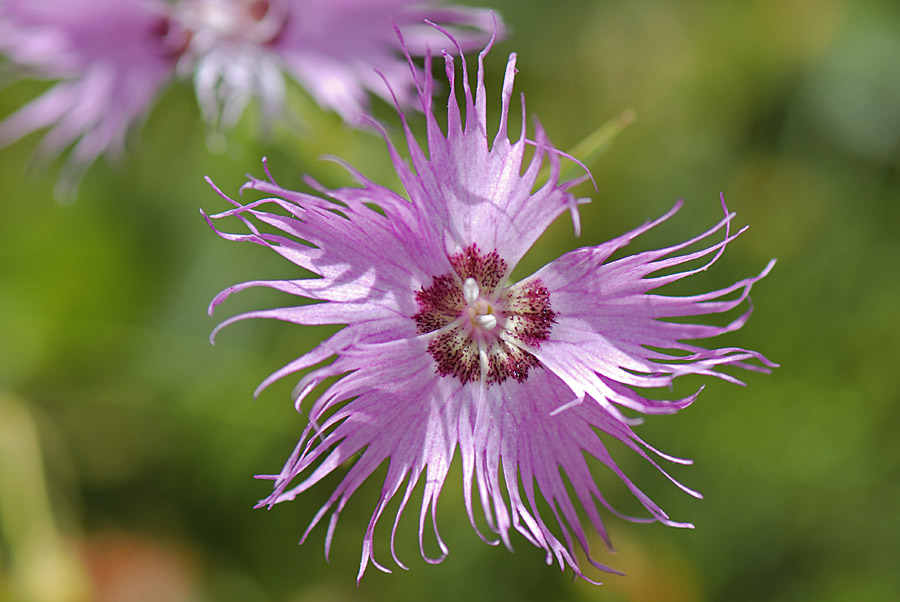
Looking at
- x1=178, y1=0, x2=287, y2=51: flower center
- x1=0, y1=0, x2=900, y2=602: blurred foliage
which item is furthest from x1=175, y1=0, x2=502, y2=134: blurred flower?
x1=0, y1=0, x2=900, y2=602: blurred foliage

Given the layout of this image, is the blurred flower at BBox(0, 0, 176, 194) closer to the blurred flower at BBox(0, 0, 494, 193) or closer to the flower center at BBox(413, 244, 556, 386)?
the blurred flower at BBox(0, 0, 494, 193)

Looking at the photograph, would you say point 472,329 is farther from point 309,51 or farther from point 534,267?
point 534,267

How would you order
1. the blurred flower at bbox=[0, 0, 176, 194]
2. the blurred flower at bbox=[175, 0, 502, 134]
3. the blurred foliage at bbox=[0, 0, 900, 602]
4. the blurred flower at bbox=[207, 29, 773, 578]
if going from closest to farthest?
1. the blurred flower at bbox=[207, 29, 773, 578]
2. the blurred flower at bbox=[175, 0, 502, 134]
3. the blurred flower at bbox=[0, 0, 176, 194]
4. the blurred foliage at bbox=[0, 0, 900, 602]

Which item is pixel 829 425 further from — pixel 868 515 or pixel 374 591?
pixel 374 591

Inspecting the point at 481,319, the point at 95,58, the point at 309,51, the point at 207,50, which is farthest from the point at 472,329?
the point at 95,58

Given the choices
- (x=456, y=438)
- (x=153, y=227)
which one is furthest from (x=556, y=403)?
(x=153, y=227)

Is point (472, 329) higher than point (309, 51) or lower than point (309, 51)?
lower

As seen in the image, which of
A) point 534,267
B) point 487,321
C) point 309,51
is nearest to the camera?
point 487,321
